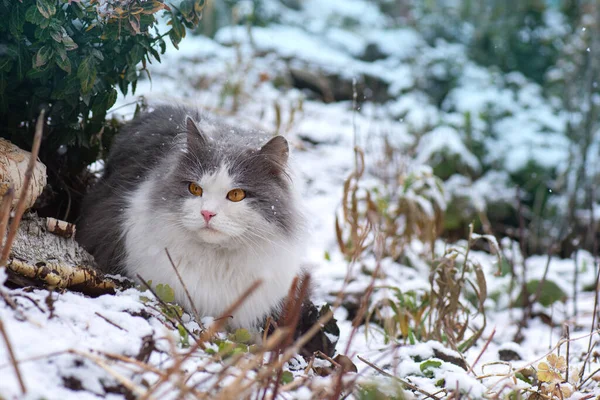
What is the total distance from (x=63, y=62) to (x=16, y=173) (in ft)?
1.44

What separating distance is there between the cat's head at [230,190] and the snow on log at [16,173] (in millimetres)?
469

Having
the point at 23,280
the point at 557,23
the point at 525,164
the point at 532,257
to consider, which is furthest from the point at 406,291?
the point at 557,23

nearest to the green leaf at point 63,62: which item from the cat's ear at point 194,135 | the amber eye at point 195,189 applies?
the cat's ear at point 194,135

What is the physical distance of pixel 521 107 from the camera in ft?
26.8

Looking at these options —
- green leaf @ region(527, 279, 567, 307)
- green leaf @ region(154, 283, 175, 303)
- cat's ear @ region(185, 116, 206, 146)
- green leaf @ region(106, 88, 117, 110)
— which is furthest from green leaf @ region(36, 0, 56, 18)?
green leaf @ region(527, 279, 567, 307)

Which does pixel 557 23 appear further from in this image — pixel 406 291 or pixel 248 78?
pixel 406 291

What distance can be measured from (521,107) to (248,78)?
379 cm

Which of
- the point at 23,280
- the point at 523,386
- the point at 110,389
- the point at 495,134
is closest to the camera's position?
the point at 110,389

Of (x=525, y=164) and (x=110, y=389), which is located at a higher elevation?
(x=525, y=164)

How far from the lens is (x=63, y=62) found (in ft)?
7.07

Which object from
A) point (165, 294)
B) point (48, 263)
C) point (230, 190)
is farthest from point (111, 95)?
point (165, 294)

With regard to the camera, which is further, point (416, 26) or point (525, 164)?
point (416, 26)

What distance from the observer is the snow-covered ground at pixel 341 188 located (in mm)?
1594

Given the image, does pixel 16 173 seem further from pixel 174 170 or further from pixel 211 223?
pixel 211 223
